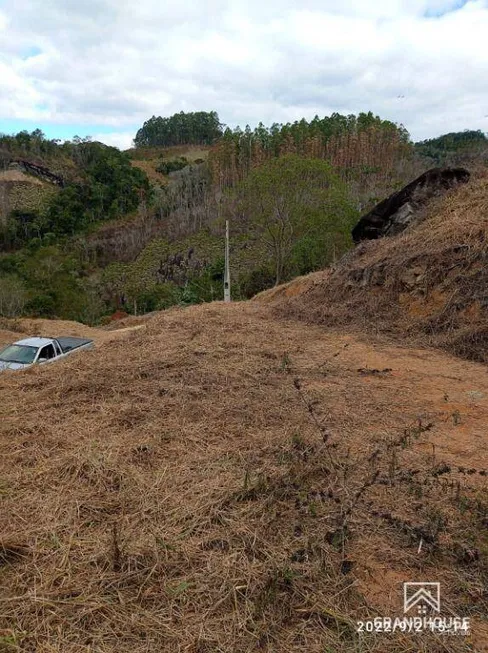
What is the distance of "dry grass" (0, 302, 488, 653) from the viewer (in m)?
1.94

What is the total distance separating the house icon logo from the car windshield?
716 cm

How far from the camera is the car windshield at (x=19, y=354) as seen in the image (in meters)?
7.86

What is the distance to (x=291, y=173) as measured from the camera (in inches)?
805

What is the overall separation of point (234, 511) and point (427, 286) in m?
5.77

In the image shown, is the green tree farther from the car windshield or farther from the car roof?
the car windshield

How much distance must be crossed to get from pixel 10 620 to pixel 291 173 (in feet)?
66.9

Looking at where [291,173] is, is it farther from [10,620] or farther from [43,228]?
[43,228]

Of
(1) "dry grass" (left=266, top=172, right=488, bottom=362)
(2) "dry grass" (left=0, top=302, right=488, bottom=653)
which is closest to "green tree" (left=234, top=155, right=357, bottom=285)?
(1) "dry grass" (left=266, top=172, right=488, bottom=362)

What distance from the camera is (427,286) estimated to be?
7.27 meters

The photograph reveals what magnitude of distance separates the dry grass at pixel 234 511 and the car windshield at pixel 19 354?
321cm

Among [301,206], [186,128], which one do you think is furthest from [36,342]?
[186,128]

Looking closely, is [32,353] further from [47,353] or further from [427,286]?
[427,286]

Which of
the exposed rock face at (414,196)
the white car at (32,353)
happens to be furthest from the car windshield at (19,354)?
the exposed rock face at (414,196)

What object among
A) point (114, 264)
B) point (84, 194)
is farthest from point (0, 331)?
point (84, 194)
